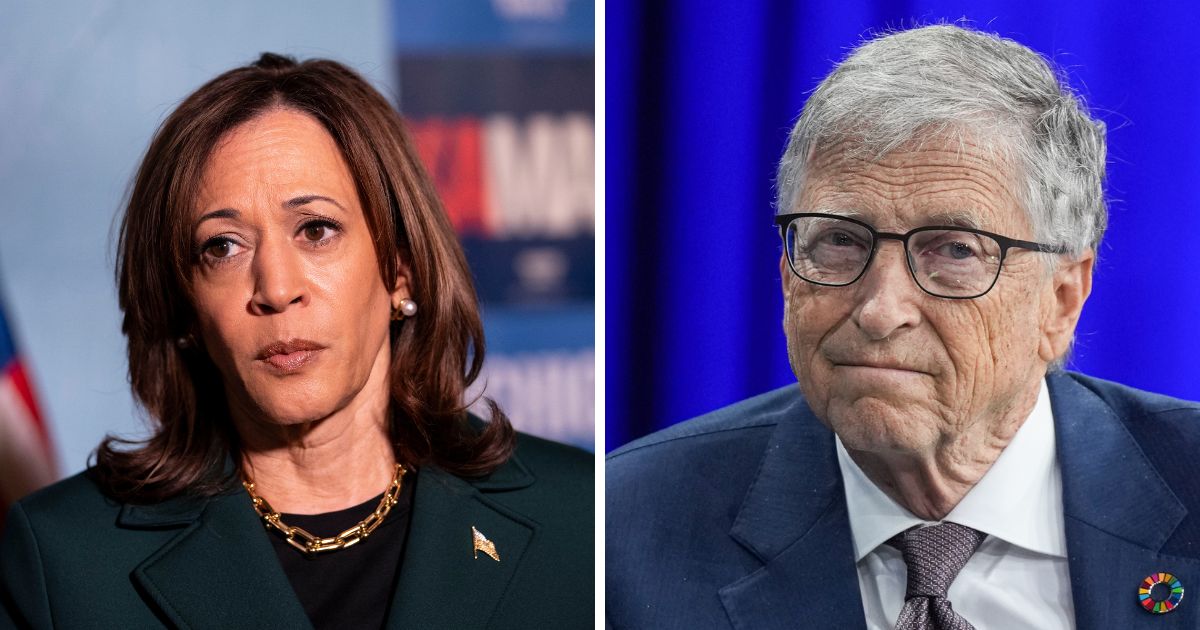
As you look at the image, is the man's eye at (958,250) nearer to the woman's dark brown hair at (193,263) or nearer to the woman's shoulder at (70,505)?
the woman's dark brown hair at (193,263)

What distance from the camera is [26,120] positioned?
2338 millimetres

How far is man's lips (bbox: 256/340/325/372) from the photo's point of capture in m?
2.02

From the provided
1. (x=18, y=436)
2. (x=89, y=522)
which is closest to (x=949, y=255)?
(x=89, y=522)

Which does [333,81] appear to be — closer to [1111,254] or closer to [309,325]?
[309,325]

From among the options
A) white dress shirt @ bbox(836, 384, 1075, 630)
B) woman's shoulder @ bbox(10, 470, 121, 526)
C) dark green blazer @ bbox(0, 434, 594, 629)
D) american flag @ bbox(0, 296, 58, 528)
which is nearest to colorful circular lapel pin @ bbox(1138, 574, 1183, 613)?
white dress shirt @ bbox(836, 384, 1075, 630)

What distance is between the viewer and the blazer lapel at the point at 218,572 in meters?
2.02

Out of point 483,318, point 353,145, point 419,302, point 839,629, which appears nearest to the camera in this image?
point 839,629

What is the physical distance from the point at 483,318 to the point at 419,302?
0.32m

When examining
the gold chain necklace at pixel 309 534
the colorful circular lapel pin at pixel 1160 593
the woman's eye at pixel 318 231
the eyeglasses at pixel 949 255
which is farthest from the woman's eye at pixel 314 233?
the colorful circular lapel pin at pixel 1160 593

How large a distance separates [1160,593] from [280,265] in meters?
1.46

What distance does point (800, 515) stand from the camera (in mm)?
2049

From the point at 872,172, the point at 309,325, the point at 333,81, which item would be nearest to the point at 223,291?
the point at 309,325

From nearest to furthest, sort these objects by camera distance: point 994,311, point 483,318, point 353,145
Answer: point 994,311 → point 353,145 → point 483,318

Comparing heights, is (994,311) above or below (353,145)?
below
